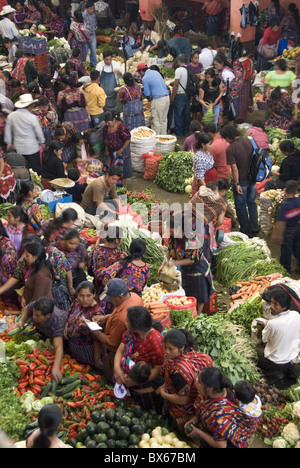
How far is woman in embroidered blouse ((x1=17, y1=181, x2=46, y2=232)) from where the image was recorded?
22.2 ft

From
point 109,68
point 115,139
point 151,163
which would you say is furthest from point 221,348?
point 109,68

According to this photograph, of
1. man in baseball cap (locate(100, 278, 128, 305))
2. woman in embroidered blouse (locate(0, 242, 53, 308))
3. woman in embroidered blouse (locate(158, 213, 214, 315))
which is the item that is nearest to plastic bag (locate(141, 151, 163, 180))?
woman in embroidered blouse (locate(158, 213, 214, 315))

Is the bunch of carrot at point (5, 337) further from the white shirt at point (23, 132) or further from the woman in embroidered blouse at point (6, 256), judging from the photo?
the white shirt at point (23, 132)

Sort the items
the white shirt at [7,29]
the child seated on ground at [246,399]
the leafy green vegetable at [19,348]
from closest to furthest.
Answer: the child seated on ground at [246,399] < the leafy green vegetable at [19,348] < the white shirt at [7,29]

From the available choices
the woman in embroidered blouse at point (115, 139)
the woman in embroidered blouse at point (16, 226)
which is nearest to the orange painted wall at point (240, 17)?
the woman in embroidered blouse at point (115, 139)

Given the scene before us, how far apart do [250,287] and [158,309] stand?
1461 millimetres

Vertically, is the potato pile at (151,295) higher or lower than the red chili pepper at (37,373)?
higher

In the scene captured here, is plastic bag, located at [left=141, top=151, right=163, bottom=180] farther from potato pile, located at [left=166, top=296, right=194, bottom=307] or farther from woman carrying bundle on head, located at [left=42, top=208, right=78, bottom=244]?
potato pile, located at [left=166, top=296, right=194, bottom=307]

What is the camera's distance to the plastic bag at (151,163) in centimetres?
1012

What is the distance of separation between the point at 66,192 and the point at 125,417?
173 inches

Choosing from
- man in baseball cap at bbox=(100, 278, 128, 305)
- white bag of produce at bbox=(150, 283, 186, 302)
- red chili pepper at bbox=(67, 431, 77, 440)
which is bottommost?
red chili pepper at bbox=(67, 431, 77, 440)

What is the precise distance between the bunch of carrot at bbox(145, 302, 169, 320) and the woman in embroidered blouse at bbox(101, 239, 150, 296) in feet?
1.00

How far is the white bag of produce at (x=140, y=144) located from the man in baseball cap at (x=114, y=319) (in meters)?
5.29
